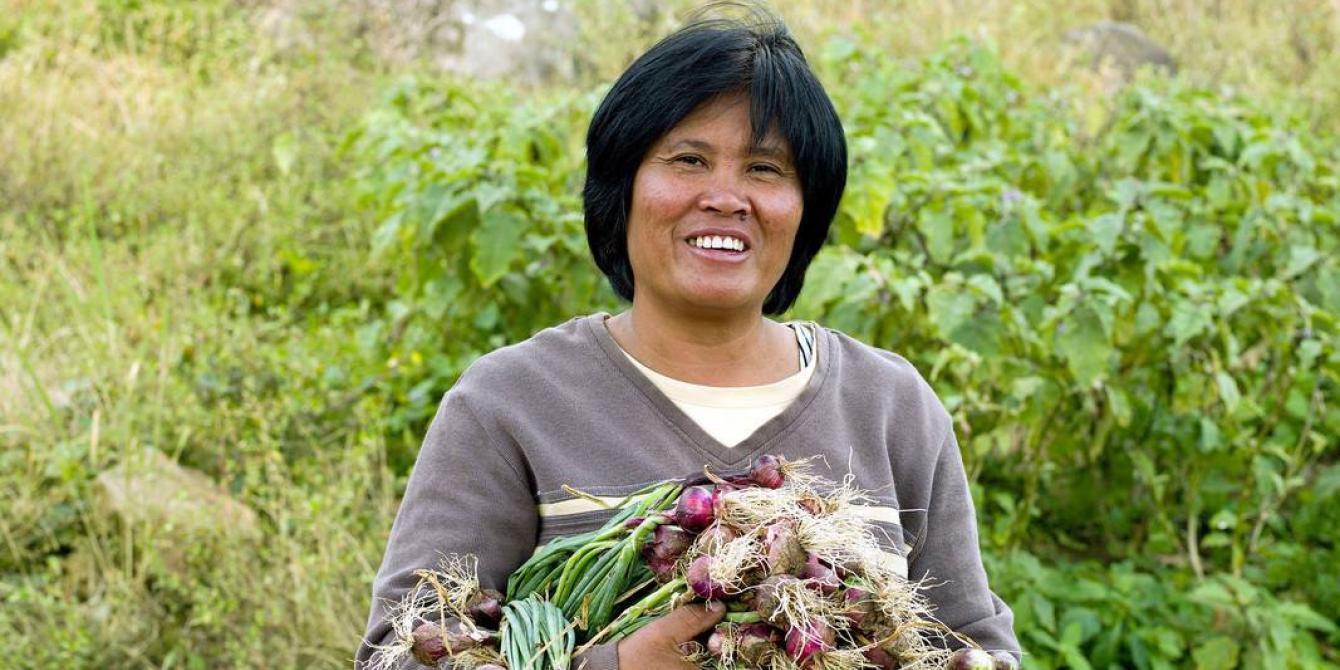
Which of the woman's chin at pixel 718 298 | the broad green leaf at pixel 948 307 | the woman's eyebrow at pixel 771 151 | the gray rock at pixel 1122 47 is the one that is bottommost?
the broad green leaf at pixel 948 307

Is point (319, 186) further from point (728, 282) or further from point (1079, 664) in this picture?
point (728, 282)

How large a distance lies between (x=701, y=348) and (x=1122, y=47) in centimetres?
689

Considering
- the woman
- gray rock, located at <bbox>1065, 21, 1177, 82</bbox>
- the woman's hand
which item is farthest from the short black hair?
gray rock, located at <bbox>1065, 21, 1177, 82</bbox>

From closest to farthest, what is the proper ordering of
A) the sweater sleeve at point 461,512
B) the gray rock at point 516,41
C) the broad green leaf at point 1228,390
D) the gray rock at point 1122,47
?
the sweater sleeve at point 461,512
the broad green leaf at point 1228,390
the gray rock at point 516,41
the gray rock at point 1122,47

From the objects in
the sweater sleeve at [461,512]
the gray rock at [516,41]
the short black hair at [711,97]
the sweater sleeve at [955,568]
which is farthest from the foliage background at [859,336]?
the gray rock at [516,41]

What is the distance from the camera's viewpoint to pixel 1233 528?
12.8 ft

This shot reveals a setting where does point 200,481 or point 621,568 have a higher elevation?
point 621,568

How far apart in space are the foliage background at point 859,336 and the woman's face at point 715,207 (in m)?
1.33

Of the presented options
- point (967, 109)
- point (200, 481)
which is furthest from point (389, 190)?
point (967, 109)

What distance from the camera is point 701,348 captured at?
1902 mm

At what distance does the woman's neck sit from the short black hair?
5.8 inches

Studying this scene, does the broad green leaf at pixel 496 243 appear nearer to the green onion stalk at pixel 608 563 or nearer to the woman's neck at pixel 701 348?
the woman's neck at pixel 701 348

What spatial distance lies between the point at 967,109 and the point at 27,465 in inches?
120

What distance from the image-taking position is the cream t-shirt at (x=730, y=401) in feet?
6.03
